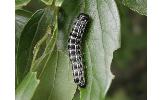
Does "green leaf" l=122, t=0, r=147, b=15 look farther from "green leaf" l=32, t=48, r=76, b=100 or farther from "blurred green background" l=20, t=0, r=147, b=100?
"green leaf" l=32, t=48, r=76, b=100

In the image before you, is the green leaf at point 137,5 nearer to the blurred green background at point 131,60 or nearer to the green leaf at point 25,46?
the blurred green background at point 131,60

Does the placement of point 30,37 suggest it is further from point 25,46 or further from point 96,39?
point 96,39

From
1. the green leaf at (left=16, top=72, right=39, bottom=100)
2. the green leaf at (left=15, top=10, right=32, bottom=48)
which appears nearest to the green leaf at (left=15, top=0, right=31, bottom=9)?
the green leaf at (left=15, top=10, right=32, bottom=48)

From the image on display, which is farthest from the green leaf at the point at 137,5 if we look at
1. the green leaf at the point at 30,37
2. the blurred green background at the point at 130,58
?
the green leaf at the point at 30,37

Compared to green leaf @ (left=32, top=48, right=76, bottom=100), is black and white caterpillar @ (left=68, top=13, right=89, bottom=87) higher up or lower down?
higher up

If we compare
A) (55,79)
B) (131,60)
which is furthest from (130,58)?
(55,79)

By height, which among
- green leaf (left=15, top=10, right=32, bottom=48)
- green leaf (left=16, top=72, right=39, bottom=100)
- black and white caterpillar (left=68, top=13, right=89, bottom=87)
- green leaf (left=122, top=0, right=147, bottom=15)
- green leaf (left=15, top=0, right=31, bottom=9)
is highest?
green leaf (left=15, top=0, right=31, bottom=9)
